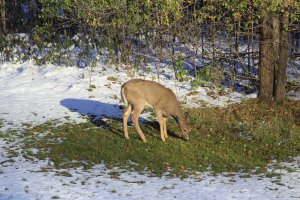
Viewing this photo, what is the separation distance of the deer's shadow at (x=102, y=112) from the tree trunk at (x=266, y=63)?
4.22 m

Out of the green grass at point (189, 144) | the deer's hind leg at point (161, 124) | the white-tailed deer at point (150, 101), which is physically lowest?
the green grass at point (189, 144)

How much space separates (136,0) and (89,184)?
27.4 ft

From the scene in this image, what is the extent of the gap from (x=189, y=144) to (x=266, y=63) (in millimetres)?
5185

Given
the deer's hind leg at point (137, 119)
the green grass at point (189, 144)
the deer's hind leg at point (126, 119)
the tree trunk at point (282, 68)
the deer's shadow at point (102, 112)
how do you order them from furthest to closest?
the tree trunk at point (282, 68) → the deer's shadow at point (102, 112) → the deer's hind leg at point (126, 119) → the deer's hind leg at point (137, 119) → the green grass at point (189, 144)

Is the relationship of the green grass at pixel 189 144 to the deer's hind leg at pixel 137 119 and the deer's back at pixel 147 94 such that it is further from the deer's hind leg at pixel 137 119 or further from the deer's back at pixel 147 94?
the deer's back at pixel 147 94

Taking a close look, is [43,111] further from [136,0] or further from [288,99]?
[288,99]

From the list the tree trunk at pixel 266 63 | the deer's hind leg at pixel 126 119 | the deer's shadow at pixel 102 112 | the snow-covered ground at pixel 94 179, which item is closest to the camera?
the snow-covered ground at pixel 94 179

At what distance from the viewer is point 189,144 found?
11320 mm

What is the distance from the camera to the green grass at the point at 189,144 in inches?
394

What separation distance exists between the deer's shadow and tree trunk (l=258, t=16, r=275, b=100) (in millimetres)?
4217

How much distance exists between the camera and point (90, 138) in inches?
458

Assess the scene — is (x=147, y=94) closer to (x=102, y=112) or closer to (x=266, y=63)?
(x=102, y=112)

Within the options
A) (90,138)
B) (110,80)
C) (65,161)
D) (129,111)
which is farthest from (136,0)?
(65,161)

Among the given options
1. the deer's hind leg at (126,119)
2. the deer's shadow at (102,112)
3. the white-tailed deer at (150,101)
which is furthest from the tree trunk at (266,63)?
the deer's hind leg at (126,119)
